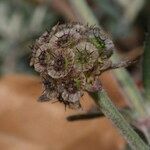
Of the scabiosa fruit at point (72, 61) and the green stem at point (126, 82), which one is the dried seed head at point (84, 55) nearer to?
the scabiosa fruit at point (72, 61)

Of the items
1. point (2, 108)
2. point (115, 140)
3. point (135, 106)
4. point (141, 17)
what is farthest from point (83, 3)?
point (141, 17)

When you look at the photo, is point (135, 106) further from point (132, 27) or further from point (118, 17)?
point (132, 27)

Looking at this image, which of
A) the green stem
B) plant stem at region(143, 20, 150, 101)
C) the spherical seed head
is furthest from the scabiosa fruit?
the green stem

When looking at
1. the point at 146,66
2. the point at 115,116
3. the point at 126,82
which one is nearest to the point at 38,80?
the point at 126,82

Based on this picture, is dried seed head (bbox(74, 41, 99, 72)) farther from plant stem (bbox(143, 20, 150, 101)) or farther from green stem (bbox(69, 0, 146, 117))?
green stem (bbox(69, 0, 146, 117))

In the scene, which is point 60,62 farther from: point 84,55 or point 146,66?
point 146,66

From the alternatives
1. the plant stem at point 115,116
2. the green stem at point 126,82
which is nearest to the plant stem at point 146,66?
the green stem at point 126,82
